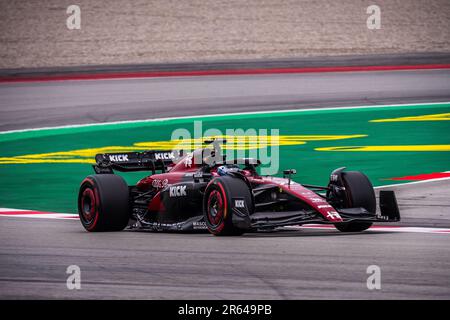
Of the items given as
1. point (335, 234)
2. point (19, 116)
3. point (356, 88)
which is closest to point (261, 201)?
point (335, 234)

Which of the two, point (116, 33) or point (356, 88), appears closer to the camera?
point (356, 88)

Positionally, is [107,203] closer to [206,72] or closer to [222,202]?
[222,202]

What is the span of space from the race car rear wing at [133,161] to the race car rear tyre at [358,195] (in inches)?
108

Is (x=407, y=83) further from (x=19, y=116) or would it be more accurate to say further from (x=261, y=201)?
(x=261, y=201)

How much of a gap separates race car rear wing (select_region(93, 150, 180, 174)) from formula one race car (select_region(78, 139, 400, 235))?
0.05 feet

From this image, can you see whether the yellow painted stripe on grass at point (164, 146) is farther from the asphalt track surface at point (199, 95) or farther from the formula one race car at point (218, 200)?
the formula one race car at point (218, 200)

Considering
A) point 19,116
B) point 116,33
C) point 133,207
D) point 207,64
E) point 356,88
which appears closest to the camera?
point 133,207

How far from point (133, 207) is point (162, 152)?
4.00 ft

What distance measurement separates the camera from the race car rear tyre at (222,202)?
425 inches

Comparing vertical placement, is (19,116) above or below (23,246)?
above

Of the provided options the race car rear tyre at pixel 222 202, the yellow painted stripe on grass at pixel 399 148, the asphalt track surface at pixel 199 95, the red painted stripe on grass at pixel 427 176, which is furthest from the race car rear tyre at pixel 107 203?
the asphalt track surface at pixel 199 95

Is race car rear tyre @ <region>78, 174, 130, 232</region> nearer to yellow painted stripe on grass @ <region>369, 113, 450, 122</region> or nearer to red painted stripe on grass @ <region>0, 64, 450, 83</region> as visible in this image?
yellow painted stripe on grass @ <region>369, 113, 450, 122</region>

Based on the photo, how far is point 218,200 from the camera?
35.9ft

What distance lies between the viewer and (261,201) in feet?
37.4
